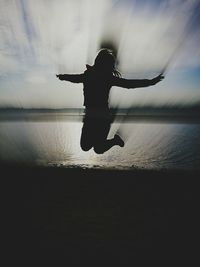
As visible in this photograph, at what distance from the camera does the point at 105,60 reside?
568 centimetres

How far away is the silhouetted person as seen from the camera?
18.8 ft

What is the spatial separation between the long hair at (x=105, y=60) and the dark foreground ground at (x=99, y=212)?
233cm

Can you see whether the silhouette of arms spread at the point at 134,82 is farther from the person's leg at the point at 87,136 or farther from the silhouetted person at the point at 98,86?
the person's leg at the point at 87,136

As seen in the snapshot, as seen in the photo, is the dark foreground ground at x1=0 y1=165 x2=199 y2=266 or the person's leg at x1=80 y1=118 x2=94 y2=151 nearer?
the dark foreground ground at x1=0 y1=165 x2=199 y2=266

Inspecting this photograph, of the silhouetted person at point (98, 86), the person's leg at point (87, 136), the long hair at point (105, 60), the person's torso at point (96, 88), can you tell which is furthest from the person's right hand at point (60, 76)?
the person's leg at point (87, 136)

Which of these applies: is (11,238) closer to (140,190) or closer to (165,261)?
(165,261)

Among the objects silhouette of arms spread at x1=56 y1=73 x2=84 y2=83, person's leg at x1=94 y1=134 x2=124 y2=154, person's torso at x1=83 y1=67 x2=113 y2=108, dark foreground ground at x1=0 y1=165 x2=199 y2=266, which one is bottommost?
dark foreground ground at x1=0 y1=165 x2=199 y2=266

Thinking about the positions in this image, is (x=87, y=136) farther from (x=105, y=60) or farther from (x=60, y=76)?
(x=105, y=60)

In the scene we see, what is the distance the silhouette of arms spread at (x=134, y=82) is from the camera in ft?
19.5

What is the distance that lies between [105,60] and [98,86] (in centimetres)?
54

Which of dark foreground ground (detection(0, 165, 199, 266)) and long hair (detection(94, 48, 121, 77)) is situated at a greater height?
long hair (detection(94, 48, 121, 77))

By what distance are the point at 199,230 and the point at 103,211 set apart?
1373 mm

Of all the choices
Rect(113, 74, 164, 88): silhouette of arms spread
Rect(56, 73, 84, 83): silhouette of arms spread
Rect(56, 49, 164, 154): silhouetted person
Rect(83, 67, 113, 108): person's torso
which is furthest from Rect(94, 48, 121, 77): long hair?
Rect(56, 73, 84, 83): silhouette of arms spread

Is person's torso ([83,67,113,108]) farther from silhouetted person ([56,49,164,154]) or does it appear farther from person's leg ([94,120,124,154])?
person's leg ([94,120,124,154])
